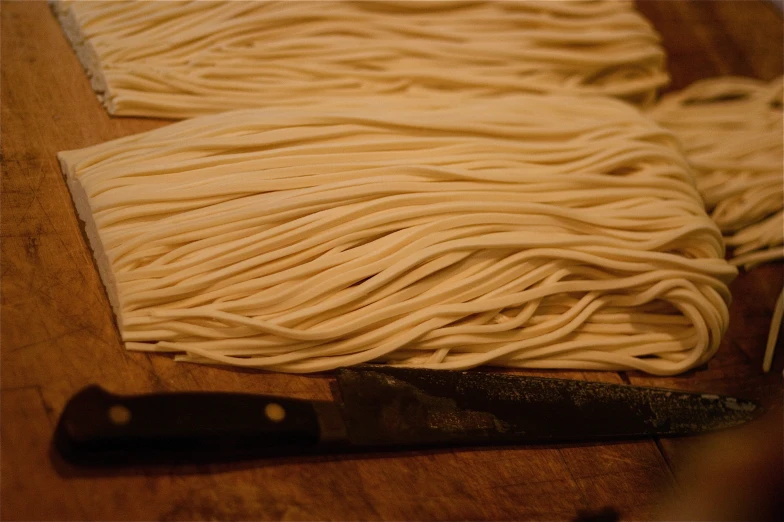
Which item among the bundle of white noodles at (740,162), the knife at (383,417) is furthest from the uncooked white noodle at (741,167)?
the knife at (383,417)

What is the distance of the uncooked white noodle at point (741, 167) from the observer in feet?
5.16

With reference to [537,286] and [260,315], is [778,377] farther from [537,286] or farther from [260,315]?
[260,315]

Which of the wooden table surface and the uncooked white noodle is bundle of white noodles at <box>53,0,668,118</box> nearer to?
the wooden table surface

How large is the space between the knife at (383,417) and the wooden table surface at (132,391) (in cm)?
3

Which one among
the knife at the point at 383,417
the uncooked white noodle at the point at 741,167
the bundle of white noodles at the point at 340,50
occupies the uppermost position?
the bundle of white noodles at the point at 340,50

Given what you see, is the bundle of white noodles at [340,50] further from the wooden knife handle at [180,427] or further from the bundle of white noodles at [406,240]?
the wooden knife handle at [180,427]

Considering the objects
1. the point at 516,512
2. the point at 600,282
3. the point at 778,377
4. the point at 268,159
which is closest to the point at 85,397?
the point at 268,159

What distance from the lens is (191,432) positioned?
3.02 feet

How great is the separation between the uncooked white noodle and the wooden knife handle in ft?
3.27

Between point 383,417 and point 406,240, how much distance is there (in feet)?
0.97

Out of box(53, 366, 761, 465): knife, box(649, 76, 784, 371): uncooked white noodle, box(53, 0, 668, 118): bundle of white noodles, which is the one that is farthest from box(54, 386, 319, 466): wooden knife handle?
box(649, 76, 784, 371): uncooked white noodle

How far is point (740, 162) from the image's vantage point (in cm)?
162

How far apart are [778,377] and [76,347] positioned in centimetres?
129

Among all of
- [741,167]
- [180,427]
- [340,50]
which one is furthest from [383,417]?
[741,167]
